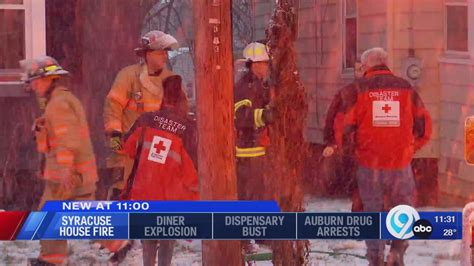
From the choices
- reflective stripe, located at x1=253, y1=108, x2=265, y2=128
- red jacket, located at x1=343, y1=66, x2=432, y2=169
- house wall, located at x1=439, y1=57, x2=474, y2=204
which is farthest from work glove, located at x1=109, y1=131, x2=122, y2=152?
house wall, located at x1=439, y1=57, x2=474, y2=204

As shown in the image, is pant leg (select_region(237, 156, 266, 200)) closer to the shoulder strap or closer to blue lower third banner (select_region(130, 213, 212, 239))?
blue lower third banner (select_region(130, 213, 212, 239))

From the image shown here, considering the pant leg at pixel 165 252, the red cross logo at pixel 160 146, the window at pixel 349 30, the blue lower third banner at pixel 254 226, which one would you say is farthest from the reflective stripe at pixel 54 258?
the window at pixel 349 30

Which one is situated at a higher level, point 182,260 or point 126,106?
point 126,106

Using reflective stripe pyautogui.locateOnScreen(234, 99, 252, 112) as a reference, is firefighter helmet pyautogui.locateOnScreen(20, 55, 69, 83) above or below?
above

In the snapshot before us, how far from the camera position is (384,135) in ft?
19.8

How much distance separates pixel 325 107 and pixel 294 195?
549 mm

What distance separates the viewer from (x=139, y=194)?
19.5 feet

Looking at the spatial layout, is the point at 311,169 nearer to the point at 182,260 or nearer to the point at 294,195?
the point at 294,195

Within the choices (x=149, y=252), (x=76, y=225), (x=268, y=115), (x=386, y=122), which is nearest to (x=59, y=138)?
(x=76, y=225)

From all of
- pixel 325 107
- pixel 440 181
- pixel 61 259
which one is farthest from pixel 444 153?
pixel 61 259

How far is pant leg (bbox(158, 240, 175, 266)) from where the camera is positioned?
6.09 meters

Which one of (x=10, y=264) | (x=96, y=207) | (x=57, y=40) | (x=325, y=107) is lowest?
(x=10, y=264)

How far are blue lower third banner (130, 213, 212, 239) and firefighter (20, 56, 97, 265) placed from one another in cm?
35

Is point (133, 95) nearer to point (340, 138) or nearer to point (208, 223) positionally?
point (208, 223)
